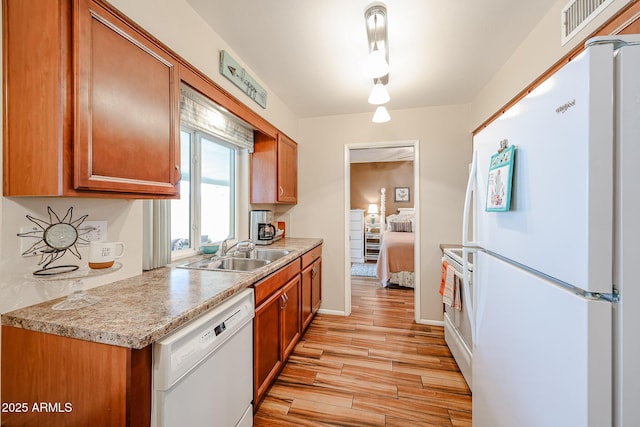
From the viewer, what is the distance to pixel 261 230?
2.70 metres

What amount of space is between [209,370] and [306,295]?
153cm

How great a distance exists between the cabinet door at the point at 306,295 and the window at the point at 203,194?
891mm

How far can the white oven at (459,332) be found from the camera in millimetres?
1831

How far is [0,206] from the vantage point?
0.91m

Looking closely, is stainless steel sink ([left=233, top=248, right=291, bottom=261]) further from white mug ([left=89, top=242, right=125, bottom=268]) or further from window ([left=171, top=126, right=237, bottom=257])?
white mug ([left=89, top=242, right=125, bottom=268])

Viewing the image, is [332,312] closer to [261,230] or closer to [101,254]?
[261,230]

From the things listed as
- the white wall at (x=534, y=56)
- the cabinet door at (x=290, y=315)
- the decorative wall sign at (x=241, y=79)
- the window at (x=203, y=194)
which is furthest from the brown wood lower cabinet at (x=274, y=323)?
the white wall at (x=534, y=56)

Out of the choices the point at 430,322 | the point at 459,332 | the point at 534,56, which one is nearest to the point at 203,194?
the point at 459,332

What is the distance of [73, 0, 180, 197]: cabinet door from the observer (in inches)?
35.5

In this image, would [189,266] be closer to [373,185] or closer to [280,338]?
[280,338]

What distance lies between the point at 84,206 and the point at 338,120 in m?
2.63

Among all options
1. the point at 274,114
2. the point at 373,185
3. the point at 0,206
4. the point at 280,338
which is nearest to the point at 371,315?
the point at 280,338

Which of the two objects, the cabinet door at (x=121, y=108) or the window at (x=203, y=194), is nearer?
the cabinet door at (x=121, y=108)

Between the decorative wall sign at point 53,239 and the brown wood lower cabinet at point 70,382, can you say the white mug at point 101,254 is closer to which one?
the decorative wall sign at point 53,239
